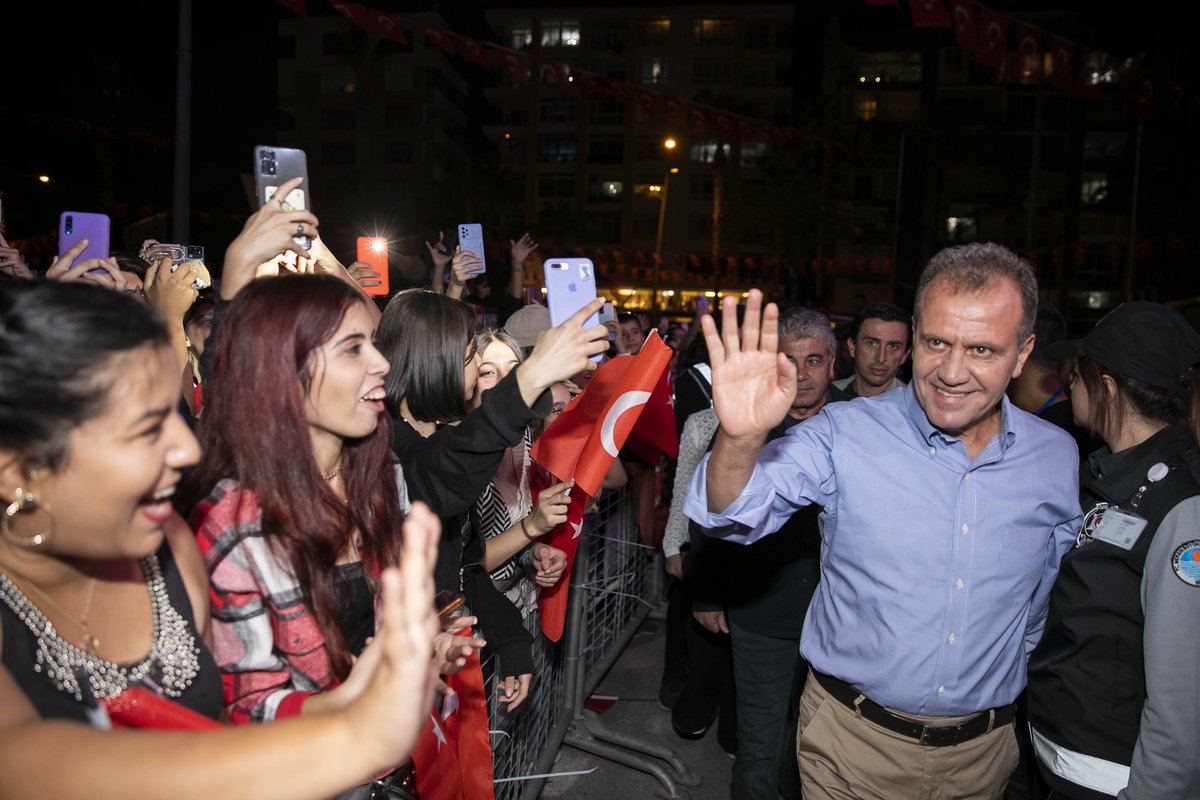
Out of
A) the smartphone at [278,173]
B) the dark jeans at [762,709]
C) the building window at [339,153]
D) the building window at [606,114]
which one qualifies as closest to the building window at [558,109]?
the building window at [606,114]

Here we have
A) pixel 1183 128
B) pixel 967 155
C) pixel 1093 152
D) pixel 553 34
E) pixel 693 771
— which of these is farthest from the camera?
pixel 553 34

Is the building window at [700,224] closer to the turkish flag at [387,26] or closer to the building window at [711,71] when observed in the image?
the building window at [711,71]

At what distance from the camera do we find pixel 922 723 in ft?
Result: 8.42

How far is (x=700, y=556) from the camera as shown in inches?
157

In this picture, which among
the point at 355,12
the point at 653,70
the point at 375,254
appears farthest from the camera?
the point at 653,70

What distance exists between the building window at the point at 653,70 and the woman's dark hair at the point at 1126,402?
205ft

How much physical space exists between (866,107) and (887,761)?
201 feet

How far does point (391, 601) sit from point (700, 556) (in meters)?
2.93

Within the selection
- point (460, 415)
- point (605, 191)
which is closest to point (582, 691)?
point (460, 415)

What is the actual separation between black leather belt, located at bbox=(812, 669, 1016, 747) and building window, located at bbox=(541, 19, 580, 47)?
2555 inches

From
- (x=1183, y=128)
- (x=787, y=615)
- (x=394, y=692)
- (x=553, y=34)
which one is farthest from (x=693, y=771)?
(x=553, y=34)

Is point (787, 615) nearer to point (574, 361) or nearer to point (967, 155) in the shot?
point (574, 361)

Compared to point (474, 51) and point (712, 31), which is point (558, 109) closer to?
point (712, 31)

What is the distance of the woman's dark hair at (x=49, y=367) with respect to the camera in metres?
1.28
